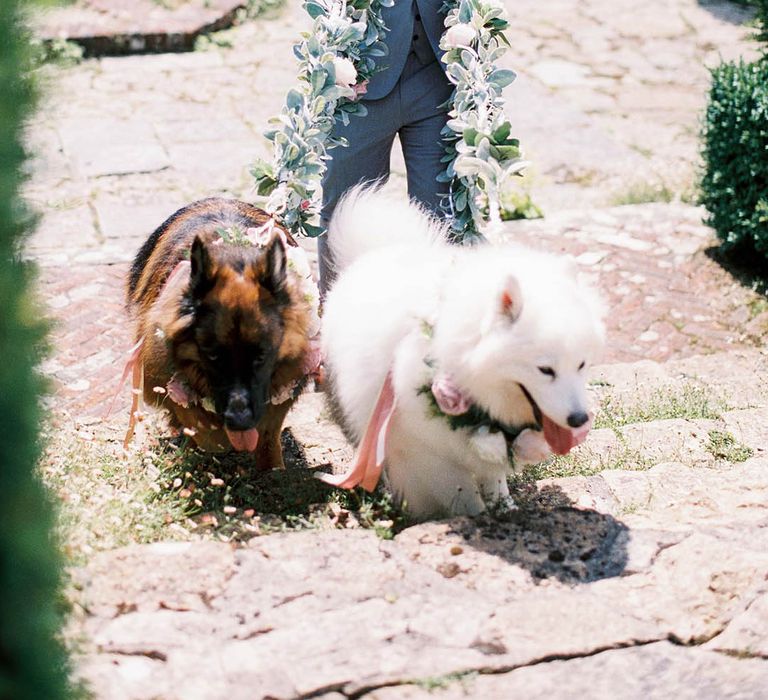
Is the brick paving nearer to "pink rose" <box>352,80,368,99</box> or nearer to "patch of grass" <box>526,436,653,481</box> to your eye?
"pink rose" <box>352,80,368,99</box>

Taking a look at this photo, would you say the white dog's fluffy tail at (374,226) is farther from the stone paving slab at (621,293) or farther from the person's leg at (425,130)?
the stone paving slab at (621,293)

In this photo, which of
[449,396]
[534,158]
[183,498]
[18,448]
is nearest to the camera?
[18,448]

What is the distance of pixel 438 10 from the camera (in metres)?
4.65

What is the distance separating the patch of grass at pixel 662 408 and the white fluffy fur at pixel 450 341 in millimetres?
1249

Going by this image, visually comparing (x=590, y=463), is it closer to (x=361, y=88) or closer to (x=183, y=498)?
(x=183, y=498)

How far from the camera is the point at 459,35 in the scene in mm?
4418

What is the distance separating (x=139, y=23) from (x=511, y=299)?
8.39 meters

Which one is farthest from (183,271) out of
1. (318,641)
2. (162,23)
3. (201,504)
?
(162,23)

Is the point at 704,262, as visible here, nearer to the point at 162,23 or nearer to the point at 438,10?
the point at 438,10

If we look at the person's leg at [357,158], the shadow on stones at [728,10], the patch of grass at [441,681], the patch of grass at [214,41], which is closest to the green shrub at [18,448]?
the patch of grass at [441,681]

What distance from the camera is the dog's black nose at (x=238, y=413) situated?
3.74 meters

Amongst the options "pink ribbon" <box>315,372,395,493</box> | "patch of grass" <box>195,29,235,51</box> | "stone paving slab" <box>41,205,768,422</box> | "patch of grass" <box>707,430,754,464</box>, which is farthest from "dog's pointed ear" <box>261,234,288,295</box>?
"patch of grass" <box>195,29,235,51</box>

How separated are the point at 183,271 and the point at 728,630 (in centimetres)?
241

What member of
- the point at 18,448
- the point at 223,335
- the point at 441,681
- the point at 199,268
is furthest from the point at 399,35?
the point at 18,448
